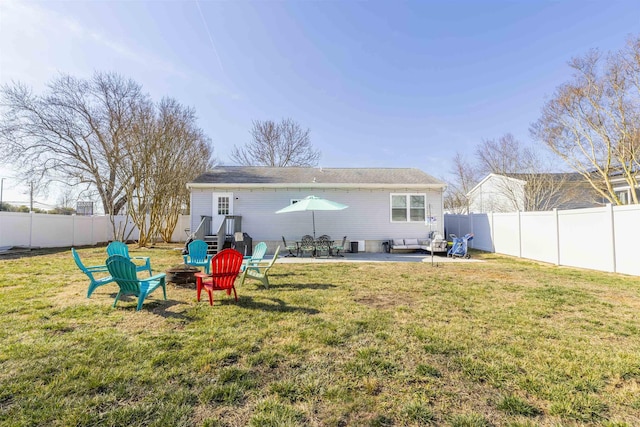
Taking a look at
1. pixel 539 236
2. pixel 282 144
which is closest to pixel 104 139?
pixel 282 144

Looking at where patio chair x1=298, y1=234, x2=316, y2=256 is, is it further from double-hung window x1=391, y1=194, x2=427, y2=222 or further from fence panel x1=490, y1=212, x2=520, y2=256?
fence panel x1=490, y1=212, x2=520, y2=256

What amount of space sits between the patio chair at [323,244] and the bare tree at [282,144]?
15.5m

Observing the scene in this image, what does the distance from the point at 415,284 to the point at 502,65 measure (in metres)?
15.5

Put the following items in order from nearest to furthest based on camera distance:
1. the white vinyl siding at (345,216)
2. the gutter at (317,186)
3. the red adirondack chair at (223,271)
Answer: the red adirondack chair at (223,271), the gutter at (317,186), the white vinyl siding at (345,216)

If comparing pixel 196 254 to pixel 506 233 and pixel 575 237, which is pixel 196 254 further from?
pixel 506 233

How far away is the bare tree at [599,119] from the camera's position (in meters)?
13.4

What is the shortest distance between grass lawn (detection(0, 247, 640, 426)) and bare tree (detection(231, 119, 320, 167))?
22.5 metres

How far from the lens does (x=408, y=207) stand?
1355 centimetres

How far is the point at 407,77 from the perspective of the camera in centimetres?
1683

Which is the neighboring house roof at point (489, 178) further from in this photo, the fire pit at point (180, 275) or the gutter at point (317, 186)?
the fire pit at point (180, 275)

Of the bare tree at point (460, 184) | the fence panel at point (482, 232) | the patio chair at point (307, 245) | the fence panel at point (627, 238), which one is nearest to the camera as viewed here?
the fence panel at point (627, 238)

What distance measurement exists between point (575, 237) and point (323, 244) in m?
9.21

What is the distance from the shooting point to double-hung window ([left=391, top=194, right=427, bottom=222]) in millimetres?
13531

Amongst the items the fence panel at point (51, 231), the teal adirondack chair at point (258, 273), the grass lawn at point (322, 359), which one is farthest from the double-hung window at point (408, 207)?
the fence panel at point (51, 231)
